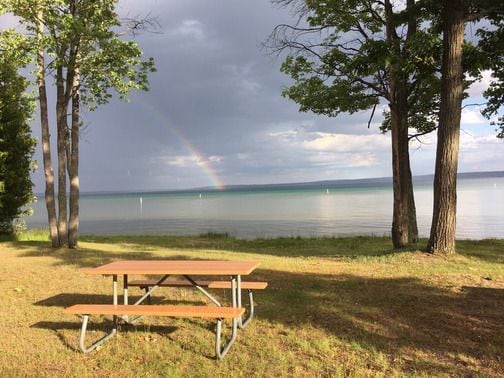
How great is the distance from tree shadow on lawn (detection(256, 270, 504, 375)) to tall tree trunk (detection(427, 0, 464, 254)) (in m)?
2.85

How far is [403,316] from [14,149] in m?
18.8

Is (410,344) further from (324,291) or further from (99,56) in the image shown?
(99,56)

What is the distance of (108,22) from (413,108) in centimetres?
1085

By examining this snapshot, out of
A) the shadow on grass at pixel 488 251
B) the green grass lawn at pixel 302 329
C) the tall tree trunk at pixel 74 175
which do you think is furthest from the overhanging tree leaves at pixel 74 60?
the shadow on grass at pixel 488 251

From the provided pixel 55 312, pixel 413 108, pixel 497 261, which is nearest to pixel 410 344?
pixel 55 312

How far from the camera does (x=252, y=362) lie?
451cm

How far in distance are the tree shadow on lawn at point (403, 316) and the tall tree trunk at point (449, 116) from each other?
2.85 meters

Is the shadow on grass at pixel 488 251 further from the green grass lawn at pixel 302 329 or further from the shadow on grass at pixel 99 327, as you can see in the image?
the shadow on grass at pixel 99 327

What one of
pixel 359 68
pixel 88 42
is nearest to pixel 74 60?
pixel 88 42

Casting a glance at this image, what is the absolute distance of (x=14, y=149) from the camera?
19266 millimetres

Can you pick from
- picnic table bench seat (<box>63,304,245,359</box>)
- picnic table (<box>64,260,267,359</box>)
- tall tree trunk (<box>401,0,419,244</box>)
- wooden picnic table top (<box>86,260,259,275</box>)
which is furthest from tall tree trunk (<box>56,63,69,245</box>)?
tall tree trunk (<box>401,0,419,244</box>)

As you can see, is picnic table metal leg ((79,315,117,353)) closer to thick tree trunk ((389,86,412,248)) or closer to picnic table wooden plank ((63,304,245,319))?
picnic table wooden plank ((63,304,245,319))

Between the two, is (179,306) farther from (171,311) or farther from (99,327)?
(99,327)

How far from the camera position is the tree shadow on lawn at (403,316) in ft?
15.0
